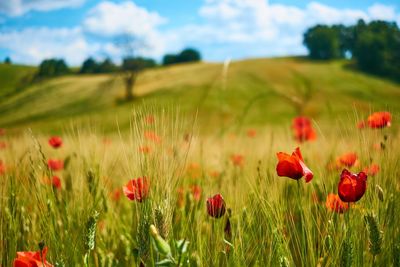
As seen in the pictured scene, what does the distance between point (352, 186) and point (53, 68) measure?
65211 millimetres

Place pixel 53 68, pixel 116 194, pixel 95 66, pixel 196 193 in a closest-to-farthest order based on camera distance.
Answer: pixel 196 193
pixel 116 194
pixel 53 68
pixel 95 66

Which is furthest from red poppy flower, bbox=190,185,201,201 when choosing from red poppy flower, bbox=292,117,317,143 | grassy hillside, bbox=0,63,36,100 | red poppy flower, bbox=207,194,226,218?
grassy hillside, bbox=0,63,36,100

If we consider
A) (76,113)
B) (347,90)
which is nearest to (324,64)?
(347,90)

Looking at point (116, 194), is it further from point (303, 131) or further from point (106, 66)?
point (106, 66)

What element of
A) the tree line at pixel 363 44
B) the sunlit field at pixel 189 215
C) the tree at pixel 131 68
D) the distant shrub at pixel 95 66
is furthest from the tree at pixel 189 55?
the sunlit field at pixel 189 215

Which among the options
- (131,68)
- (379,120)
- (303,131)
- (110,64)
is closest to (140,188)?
(379,120)

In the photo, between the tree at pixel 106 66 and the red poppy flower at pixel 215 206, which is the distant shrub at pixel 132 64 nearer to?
the tree at pixel 106 66

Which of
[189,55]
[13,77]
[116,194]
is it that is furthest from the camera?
[13,77]

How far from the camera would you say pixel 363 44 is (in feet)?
17.9

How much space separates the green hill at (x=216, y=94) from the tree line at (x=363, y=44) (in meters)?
1.81

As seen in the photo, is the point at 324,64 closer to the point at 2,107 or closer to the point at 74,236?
the point at 2,107

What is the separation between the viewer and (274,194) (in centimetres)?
121

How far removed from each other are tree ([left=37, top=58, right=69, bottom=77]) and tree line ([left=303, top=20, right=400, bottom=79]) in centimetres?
3717

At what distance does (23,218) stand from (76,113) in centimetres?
4419
